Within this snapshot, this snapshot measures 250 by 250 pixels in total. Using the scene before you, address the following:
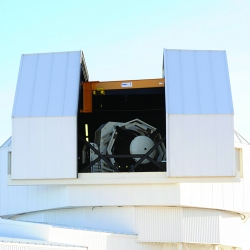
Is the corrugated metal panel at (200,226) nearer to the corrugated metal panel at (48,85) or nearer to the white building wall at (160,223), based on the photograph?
the white building wall at (160,223)

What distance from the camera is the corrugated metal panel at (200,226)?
38.4m

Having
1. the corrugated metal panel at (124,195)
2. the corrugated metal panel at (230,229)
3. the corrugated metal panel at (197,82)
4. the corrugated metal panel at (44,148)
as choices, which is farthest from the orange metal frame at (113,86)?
the corrugated metal panel at (230,229)

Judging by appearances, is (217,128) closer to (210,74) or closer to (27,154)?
(210,74)

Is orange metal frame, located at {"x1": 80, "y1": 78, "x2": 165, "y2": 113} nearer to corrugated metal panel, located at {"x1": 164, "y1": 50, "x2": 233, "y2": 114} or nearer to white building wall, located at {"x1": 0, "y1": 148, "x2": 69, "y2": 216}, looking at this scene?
corrugated metal panel, located at {"x1": 164, "y1": 50, "x2": 233, "y2": 114}

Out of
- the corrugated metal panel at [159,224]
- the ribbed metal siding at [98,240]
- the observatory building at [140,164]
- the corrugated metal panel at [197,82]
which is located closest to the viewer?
the ribbed metal siding at [98,240]

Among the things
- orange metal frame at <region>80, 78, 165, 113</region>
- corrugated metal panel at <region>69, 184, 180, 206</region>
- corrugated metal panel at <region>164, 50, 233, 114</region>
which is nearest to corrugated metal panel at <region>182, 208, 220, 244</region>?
corrugated metal panel at <region>69, 184, 180, 206</region>

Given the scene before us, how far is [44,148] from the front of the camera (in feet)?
126

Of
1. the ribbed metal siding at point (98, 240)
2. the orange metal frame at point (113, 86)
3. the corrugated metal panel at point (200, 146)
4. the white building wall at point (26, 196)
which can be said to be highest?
the orange metal frame at point (113, 86)

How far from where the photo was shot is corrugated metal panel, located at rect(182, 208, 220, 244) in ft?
126

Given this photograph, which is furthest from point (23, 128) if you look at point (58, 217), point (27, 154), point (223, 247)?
point (223, 247)

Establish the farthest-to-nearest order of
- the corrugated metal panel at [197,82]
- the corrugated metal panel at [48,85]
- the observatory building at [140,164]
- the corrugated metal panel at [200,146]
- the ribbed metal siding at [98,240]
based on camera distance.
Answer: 1. the corrugated metal panel at [48,85]
2. the corrugated metal panel at [197,82]
3. the observatory building at [140,164]
4. the corrugated metal panel at [200,146]
5. the ribbed metal siding at [98,240]

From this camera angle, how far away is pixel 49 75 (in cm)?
4034

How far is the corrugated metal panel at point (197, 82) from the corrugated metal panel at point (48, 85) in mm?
4788

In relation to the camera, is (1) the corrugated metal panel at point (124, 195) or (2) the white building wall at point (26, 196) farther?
(2) the white building wall at point (26, 196)
